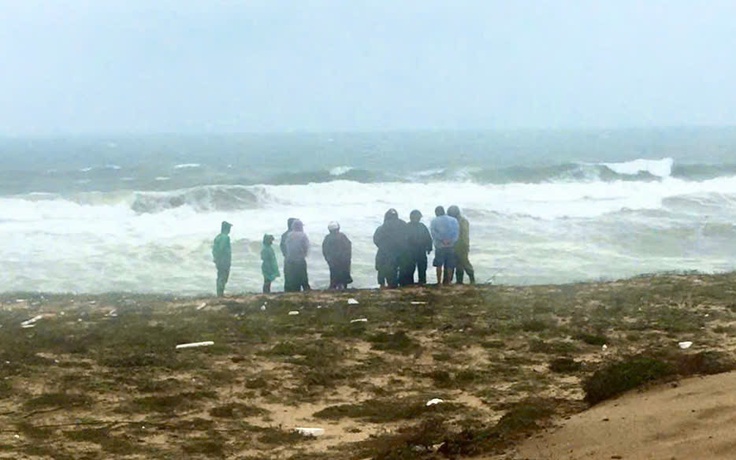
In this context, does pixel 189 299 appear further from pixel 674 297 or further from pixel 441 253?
pixel 674 297

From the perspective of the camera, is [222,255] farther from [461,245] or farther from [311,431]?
[311,431]

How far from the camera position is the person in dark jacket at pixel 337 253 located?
43.6 feet

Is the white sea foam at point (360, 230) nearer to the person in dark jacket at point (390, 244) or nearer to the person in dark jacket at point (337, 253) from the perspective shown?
the person in dark jacket at point (337, 253)

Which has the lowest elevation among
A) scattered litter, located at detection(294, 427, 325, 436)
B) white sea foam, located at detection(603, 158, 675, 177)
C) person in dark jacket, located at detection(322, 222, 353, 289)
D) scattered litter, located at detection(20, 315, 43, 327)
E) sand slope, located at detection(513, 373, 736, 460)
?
scattered litter, located at detection(294, 427, 325, 436)

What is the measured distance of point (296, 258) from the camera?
13242 mm

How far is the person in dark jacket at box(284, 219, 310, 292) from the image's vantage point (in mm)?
13086

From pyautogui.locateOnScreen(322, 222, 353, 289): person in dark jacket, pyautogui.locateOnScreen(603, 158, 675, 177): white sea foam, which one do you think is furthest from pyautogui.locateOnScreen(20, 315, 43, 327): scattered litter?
pyautogui.locateOnScreen(603, 158, 675, 177): white sea foam

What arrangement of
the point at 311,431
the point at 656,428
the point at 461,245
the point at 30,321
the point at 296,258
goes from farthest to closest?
the point at 461,245, the point at 296,258, the point at 30,321, the point at 311,431, the point at 656,428

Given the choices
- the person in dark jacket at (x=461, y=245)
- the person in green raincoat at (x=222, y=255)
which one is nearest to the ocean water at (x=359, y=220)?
the person in dark jacket at (x=461, y=245)

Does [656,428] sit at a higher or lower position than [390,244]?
lower

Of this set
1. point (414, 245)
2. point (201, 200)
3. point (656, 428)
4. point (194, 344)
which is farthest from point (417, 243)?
point (201, 200)

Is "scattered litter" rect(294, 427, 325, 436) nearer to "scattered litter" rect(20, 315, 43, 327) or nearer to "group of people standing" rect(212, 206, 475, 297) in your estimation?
"scattered litter" rect(20, 315, 43, 327)

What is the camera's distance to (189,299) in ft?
42.7

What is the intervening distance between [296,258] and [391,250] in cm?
141
